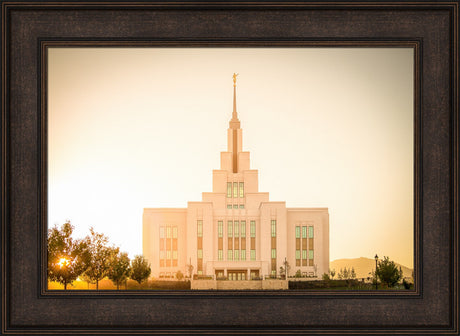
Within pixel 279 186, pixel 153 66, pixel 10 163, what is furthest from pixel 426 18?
pixel 10 163

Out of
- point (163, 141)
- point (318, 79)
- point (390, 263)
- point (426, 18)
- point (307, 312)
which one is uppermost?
point (426, 18)

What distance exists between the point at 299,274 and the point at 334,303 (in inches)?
30.8

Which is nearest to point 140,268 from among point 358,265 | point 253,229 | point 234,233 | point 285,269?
point 234,233

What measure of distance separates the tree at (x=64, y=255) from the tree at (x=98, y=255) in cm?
10

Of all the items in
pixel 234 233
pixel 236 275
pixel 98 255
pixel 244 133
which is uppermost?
pixel 244 133

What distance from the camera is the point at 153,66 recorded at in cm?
629

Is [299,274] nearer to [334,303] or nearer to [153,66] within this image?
[334,303]

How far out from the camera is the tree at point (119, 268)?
6.26 meters

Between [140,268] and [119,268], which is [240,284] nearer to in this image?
[140,268]

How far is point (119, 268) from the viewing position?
6.43 metres

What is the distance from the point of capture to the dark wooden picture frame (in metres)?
5.59

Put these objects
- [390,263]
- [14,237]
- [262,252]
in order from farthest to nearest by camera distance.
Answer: [262,252] → [390,263] → [14,237]

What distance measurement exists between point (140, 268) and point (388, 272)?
2.91 metres

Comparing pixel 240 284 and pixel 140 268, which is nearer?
pixel 240 284
